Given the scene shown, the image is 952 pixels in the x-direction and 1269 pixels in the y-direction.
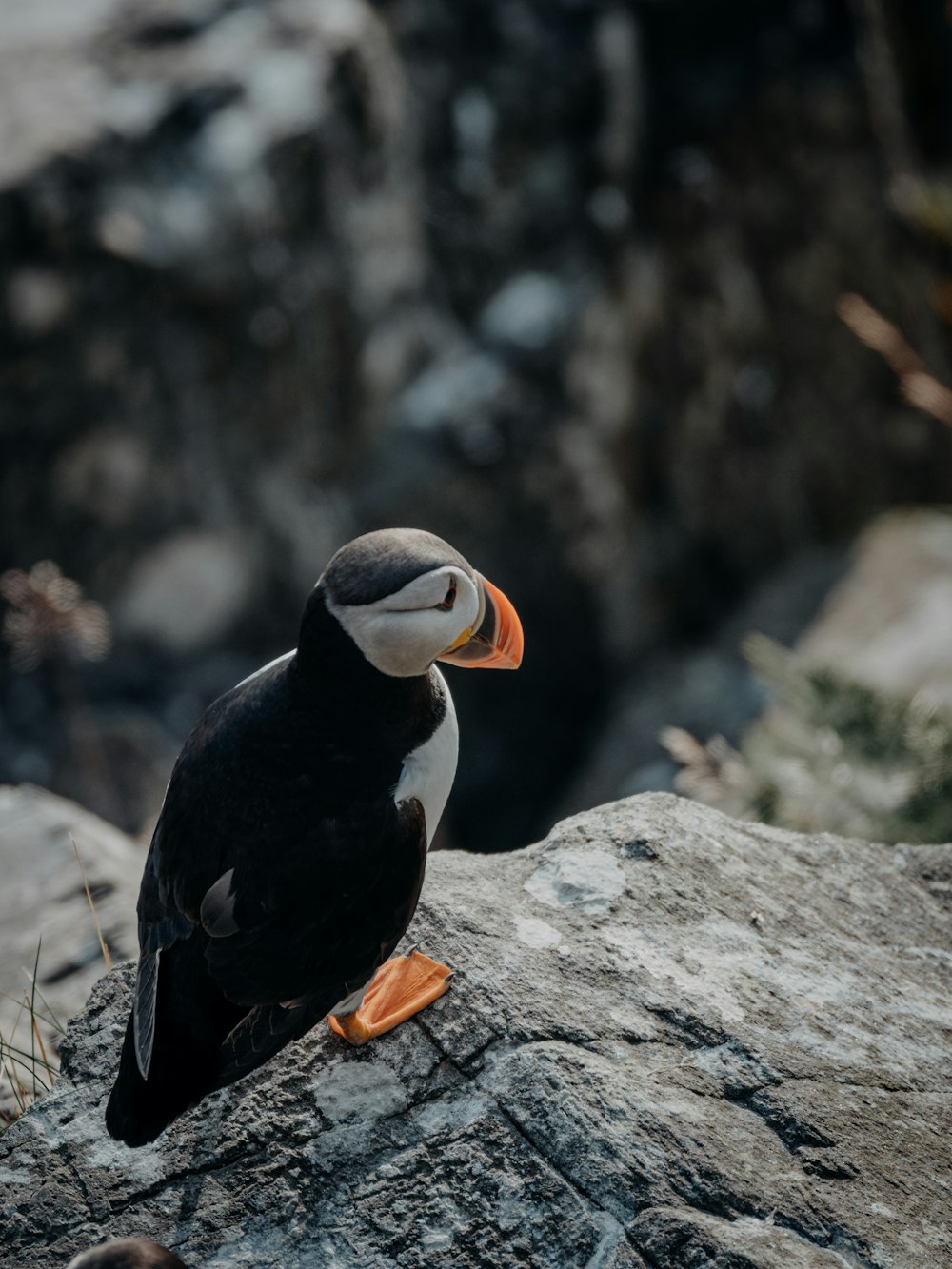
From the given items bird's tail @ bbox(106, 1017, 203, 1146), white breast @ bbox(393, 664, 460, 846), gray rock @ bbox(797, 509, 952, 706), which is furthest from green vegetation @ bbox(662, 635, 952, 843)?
bird's tail @ bbox(106, 1017, 203, 1146)

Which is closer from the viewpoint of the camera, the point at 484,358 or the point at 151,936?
the point at 151,936

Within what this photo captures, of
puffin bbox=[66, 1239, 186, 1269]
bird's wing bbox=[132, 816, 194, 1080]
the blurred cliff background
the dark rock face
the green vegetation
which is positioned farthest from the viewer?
the blurred cliff background

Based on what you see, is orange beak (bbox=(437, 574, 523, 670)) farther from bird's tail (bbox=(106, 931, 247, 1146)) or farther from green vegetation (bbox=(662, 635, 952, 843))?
green vegetation (bbox=(662, 635, 952, 843))

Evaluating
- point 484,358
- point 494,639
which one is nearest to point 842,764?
point 494,639

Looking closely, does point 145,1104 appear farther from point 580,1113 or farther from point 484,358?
point 484,358

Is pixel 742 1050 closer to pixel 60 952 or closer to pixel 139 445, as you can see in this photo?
pixel 60 952

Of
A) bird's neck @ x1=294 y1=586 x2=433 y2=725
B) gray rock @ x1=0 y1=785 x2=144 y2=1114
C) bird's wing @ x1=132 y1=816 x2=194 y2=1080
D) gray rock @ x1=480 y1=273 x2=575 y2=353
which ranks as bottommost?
gray rock @ x1=0 y1=785 x2=144 y2=1114

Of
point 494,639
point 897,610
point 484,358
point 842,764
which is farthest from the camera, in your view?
point 484,358

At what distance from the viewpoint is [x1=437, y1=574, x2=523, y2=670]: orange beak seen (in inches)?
109

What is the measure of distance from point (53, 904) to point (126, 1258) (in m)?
2.07

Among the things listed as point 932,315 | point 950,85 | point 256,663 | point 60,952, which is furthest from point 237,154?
point 950,85

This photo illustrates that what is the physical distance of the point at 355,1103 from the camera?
2.60 m

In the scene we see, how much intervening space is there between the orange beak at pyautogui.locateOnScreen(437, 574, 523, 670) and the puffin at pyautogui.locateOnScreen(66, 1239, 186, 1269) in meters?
1.29

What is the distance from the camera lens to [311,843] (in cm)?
263
